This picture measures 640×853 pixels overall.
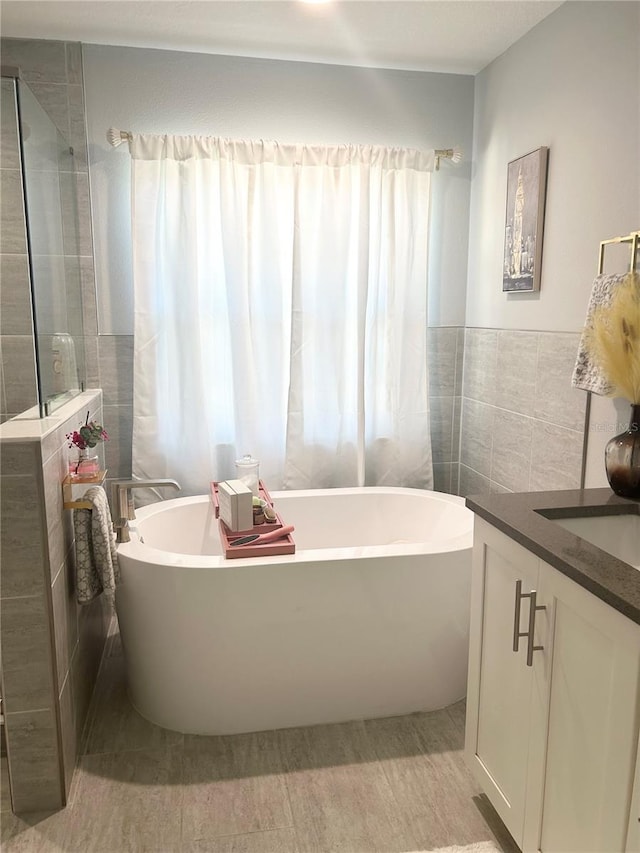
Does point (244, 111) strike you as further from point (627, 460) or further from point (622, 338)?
point (627, 460)

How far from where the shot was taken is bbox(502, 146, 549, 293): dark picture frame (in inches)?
103

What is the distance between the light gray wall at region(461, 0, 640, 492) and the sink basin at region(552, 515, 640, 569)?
1.55 ft

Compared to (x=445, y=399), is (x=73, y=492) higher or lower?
lower

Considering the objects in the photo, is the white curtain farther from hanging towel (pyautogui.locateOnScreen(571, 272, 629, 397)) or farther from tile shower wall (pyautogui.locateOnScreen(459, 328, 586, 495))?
hanging towel (pyautogui.locateOnScreen(571, 272, 629, 397))

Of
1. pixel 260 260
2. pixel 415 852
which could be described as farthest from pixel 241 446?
pixel 415 852

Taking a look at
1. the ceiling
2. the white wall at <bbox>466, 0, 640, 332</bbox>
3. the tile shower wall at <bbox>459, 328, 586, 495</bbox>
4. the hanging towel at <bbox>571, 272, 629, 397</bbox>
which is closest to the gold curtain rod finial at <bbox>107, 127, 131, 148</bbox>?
the ceiling

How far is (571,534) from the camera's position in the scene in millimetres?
1571

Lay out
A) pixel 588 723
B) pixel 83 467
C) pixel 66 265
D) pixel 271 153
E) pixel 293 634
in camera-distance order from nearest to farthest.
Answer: pixel 588 723
pixel 83 467
pixel 293 634
pixel 66 265
pixel 271 153

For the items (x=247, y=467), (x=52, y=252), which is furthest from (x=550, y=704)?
(x=52, y=252)

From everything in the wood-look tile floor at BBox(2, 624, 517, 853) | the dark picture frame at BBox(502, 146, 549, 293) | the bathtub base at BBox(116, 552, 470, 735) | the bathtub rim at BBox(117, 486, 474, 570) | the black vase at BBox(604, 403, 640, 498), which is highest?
the dark picture frame at BBox(502, 146, 549, 293)

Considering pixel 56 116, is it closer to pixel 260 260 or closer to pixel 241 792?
pixel 260 260

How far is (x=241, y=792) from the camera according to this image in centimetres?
202

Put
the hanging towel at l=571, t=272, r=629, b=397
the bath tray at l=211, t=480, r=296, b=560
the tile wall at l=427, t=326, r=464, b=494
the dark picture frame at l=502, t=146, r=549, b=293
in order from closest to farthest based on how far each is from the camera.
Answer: the hanging towel at l=571, t=272, r=629, b=397 < the bath tray at l=211, t=480, r=296, b=560 < the dark picture frame at l=502, t=146, r=549, b=293 < the tile wall at l=427, t=326, r=464, b=494

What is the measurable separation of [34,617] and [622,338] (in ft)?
6.18
